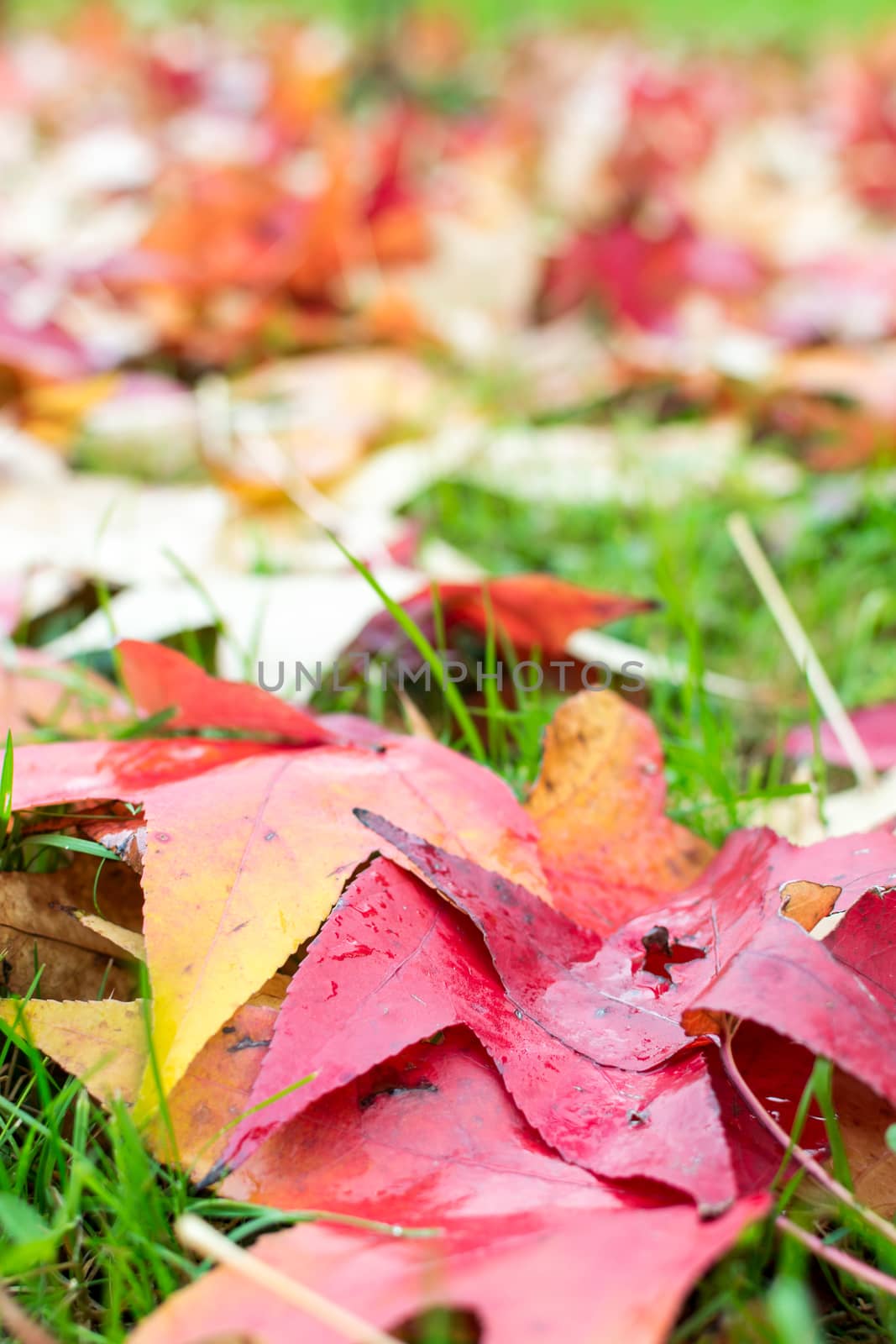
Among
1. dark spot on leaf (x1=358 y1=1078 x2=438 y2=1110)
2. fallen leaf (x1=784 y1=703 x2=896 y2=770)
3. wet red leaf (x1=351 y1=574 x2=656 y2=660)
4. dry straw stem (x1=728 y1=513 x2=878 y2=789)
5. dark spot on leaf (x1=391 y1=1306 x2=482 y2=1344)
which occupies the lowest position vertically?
dark spot on leaf (x1=391 y1=1306 x2=482 y2=1344)

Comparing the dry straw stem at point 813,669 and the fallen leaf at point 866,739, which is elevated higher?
the dry straw stem at point 813,669

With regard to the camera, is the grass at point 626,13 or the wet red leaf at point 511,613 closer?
the wet red leaf at point 511,613

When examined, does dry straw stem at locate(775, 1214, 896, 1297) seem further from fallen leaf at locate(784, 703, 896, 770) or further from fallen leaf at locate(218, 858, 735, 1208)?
fallen leaf at locate(784, 703, 896, 770)

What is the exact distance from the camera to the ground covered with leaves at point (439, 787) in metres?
0.46

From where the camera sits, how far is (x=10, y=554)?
121 cm

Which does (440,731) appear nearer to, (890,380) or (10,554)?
(10,554)

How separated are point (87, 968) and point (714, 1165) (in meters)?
0.37

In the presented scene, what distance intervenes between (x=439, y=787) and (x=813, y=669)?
55cm

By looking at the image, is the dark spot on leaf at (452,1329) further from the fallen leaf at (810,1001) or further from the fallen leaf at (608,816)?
the fallen leaf at (608,816)

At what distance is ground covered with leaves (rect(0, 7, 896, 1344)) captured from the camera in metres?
0.46

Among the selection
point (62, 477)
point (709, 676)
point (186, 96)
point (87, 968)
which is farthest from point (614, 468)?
point (186, 96)

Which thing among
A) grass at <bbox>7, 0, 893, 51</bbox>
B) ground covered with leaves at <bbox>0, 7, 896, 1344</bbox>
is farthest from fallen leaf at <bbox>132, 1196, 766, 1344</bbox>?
grass at <bbox>7, 0, 893, 51</bbox>

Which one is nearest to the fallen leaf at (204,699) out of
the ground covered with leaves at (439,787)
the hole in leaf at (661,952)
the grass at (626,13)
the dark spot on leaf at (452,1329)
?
the ground covered with leaves at (439,787)

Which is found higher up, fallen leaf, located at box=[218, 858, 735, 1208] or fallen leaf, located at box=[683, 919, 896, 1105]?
fallen leaf, located at box=[683, 919, 896, 1105]
